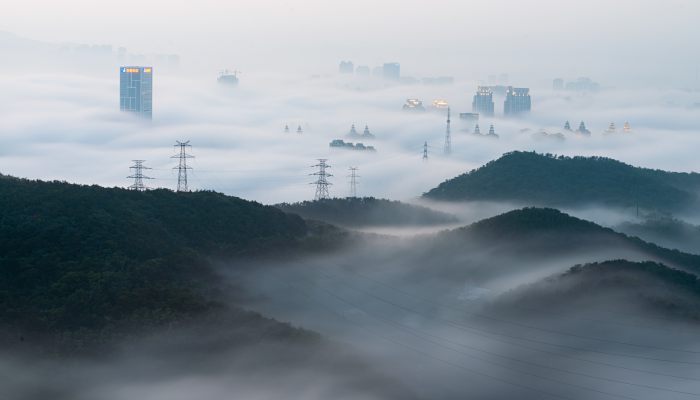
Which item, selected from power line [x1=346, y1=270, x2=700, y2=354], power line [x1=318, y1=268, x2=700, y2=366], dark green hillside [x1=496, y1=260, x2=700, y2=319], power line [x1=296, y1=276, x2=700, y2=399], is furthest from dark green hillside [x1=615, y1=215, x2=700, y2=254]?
power line [x1=296, y1=276, x2=700, y2=399]

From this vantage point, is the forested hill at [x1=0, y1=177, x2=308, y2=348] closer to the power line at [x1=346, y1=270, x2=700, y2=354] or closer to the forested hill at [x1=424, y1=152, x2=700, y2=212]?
the power line at [x1=346, y1=270, x2=700, y2=354]

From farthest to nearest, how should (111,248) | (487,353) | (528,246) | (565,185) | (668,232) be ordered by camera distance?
(565,185) → (668,232) → (528,246) → (111,248) → (487,353)

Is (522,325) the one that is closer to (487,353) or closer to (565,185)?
(487,353)

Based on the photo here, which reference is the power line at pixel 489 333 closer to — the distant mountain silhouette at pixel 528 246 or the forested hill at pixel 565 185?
the distant mountain silhouette at pixel 528 246

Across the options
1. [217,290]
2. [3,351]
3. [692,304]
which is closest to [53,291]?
[3,351]

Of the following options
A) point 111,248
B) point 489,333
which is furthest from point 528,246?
point 111,248

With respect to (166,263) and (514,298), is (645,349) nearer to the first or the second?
(514,298)
